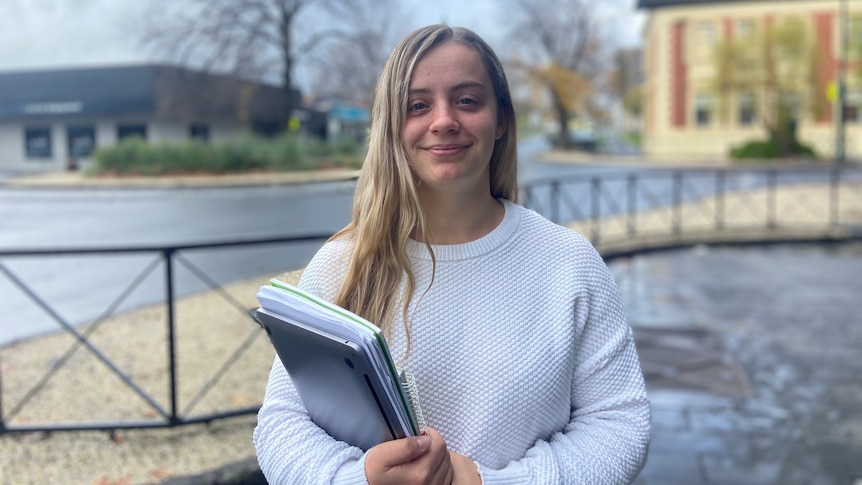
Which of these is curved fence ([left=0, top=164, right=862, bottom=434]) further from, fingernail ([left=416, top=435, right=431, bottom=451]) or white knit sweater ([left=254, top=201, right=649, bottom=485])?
fingernail ([left=416, top=435, right=431, bottom=451])

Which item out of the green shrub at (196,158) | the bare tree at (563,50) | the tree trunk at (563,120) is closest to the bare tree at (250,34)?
the green shrub at (196,158)

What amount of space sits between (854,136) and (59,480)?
3878 cm

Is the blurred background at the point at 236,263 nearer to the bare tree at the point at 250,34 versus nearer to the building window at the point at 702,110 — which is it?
the bare tree at the point at 250,34

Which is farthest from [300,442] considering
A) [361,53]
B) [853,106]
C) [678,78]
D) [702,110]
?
[678,78]

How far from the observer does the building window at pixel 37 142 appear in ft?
20.2

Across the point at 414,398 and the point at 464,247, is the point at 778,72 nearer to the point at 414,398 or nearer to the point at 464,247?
the point at 464,247

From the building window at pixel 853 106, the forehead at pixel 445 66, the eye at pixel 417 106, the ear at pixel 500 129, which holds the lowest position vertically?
the ear at pixel 500 129

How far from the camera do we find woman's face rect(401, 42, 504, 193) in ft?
4.67

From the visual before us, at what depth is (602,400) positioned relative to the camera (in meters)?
1.50

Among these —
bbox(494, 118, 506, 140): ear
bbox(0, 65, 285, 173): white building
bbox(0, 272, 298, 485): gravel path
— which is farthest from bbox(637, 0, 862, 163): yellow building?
bbox(494, 118, 506, 140): ear

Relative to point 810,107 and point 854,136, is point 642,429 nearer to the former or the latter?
point 810,107

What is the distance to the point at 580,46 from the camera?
150ft

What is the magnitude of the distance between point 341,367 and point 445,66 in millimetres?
559

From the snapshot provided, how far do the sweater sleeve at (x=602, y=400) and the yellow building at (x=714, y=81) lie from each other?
A: 1387 inches
